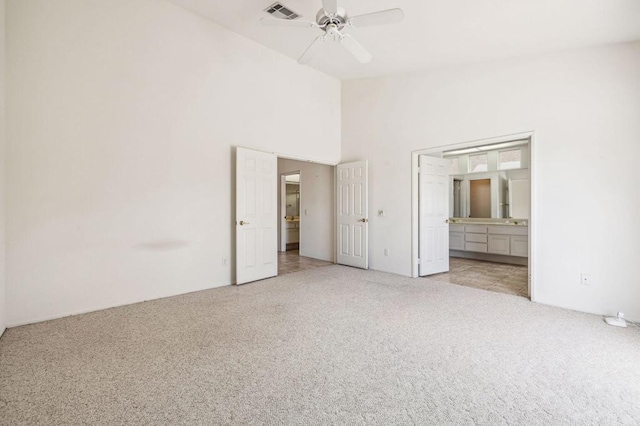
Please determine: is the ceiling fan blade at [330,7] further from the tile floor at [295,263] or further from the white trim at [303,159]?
the tile floor at [295,263]

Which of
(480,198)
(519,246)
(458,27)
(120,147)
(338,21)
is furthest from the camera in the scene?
(480,198)

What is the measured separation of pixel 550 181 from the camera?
12.2 ft

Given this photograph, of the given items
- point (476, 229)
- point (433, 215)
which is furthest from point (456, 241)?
point (433, 215)

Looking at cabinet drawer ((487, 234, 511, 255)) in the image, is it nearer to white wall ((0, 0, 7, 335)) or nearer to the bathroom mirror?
the bathroom mirror

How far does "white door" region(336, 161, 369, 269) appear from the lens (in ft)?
18.6

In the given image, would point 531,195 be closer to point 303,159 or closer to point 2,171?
point 303,159

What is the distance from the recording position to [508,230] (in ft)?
20.8

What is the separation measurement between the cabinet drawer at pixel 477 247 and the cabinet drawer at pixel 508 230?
357mm

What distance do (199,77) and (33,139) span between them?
204 centimetres

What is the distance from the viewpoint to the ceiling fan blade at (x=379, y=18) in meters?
2.68

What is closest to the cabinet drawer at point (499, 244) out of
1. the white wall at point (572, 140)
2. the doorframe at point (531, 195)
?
the doorframe at point (531, 195)

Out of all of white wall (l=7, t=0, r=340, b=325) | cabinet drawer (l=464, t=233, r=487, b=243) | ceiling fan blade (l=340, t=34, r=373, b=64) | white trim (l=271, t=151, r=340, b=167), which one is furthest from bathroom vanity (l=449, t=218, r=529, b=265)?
white wall (l=7, t=0, r=340, b=325)

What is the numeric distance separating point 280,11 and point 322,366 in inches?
157

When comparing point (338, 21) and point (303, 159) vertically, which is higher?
point (338, 21)
